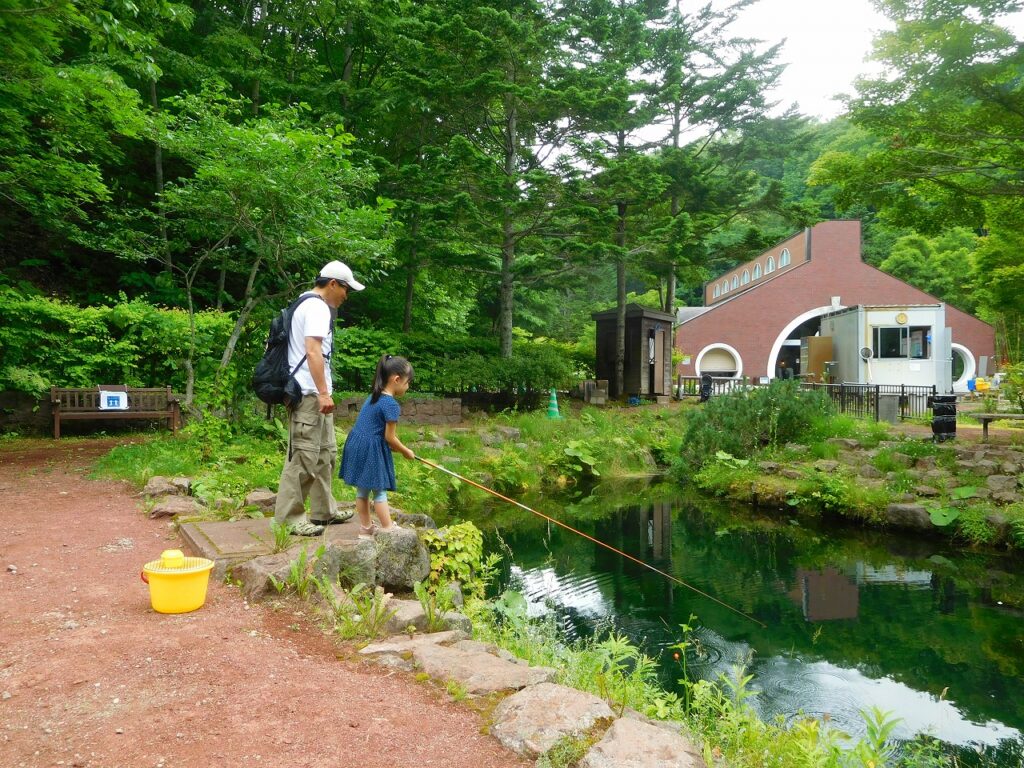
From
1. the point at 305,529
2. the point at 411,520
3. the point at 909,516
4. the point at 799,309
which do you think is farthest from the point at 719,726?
the point at 799,309

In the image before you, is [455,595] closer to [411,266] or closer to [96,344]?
[96,344]

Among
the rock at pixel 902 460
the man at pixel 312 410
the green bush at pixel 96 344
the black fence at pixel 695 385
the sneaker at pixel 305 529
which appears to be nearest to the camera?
the man at pixel 312 410

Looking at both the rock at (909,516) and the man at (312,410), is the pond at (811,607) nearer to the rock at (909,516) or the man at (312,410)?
the rock at (909,516)

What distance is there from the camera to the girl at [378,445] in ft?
13.6

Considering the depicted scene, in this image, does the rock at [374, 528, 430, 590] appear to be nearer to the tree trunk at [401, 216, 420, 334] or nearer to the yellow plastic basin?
the yellow plastic basin

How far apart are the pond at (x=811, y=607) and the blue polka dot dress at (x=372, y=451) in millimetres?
2337

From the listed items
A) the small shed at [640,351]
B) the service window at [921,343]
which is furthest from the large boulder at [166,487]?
the service window at [921,343]

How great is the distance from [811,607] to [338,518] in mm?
4672

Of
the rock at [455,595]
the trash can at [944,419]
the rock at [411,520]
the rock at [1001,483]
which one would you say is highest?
the trash can at [944,419]

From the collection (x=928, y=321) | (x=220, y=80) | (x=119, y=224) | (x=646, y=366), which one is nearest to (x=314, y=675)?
(x=220, y=80)

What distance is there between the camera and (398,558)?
13.6ft

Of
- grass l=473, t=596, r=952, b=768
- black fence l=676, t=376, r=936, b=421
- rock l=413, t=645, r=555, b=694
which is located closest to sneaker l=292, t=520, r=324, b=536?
grass l=473, t=596, r=952, b=768

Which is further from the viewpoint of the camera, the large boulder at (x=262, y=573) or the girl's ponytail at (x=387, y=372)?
the girl's ponytail at (x=387, y=372)

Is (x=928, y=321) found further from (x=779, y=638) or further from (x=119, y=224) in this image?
(x=119, y=224)
